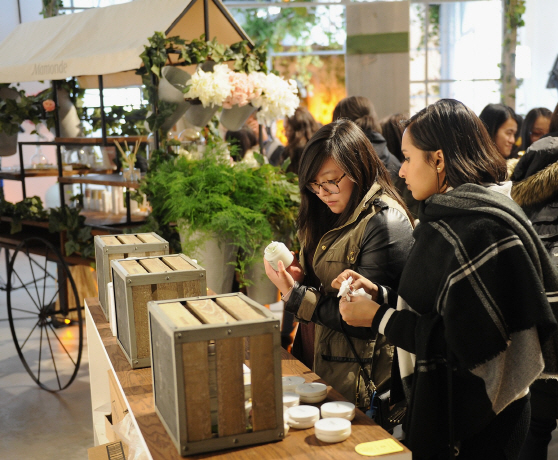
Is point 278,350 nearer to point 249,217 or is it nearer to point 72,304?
point 249,217

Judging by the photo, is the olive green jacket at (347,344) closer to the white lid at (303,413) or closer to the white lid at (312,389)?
the white lid at (312,389)

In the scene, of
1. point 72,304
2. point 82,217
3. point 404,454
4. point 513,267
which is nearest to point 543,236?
point 513,267

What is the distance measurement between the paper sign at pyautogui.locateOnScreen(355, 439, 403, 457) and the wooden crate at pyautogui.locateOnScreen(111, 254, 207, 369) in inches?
29.6

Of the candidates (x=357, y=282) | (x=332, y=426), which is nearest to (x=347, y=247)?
(x=357, y=282)

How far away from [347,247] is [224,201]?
132 centimetres

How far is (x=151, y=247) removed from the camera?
2.52 metres

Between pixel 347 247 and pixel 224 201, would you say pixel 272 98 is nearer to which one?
pixel 224 201

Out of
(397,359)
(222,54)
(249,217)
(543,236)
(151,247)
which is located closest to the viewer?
(397,359)

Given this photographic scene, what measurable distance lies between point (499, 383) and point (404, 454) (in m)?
0.34

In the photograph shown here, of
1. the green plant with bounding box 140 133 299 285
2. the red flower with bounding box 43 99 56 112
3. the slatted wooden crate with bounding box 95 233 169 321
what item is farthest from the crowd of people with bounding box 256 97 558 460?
the red flower with bounding box 43 99 56 112

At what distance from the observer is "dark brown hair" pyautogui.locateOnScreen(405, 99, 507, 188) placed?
5.45 ft

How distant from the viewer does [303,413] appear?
155 cm

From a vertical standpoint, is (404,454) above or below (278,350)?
below

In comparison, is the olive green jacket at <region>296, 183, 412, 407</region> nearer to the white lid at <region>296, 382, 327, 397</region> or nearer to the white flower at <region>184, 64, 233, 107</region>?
the white lid at <region>296, 382, 327, 397</region>
